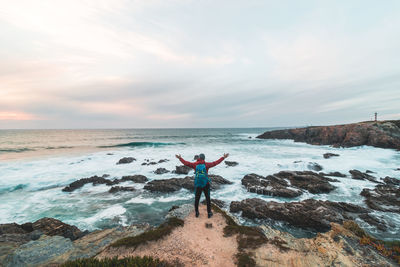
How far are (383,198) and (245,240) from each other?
45.6ft

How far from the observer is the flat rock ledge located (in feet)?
30.5

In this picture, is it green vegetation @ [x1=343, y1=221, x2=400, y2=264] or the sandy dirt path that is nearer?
the sandy dirt path

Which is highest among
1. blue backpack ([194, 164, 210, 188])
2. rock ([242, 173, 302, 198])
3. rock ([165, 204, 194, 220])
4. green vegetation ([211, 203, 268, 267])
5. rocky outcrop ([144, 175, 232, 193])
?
blue backpack ([194, 164, 210, 188])

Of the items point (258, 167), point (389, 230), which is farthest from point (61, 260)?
point (258, 167)

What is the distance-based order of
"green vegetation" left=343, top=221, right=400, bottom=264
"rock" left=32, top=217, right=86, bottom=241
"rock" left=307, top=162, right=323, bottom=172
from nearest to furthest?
"green vegetation" left=343, top=221, right=400, bottom=264 < "rock" left=32, top=217, right=86, bottom=241 < "rock" left=307, top=162, right=323, bottom=172

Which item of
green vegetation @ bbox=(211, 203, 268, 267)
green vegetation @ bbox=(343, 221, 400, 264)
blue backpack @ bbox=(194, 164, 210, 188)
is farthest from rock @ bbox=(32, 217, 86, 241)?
green vegetation @ bbox=(343, 221, 400, 264)

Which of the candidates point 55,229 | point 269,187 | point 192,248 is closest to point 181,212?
point 192,248

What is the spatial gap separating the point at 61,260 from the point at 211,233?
4.93m

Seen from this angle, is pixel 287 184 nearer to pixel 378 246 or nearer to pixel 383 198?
pixel 383 198

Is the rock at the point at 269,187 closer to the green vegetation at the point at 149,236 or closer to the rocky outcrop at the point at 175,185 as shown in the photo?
the rocky outcrop at the point at 175,185

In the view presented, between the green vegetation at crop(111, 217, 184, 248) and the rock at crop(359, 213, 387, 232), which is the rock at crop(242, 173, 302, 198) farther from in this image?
the green vegetation at crop(111, 217, 184, 248)

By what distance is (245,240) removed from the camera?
18.7ft

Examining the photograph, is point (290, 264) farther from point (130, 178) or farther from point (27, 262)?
point (130, 178)

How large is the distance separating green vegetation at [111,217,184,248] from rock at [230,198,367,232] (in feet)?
18.1
